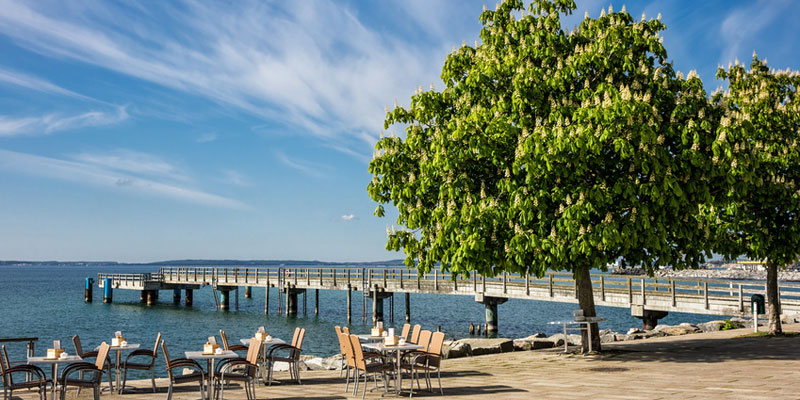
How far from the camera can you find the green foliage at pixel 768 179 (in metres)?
18.0

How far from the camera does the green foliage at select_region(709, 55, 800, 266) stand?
17953 mm

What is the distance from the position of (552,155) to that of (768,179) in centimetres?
817

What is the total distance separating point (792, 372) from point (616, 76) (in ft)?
23.7

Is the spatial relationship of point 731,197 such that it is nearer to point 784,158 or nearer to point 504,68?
point 784,158

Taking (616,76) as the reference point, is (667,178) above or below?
below

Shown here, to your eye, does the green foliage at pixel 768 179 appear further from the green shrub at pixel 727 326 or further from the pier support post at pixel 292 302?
the pier support post at pixel 292 302

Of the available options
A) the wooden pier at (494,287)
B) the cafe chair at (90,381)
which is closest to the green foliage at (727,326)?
the wooden pier at (494,287)

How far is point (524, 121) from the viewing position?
14953 millimetres

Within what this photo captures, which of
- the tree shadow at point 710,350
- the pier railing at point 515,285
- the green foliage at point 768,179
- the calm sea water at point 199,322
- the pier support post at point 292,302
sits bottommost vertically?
the calm sea water at point 199,322

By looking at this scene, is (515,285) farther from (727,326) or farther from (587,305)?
(587,305)

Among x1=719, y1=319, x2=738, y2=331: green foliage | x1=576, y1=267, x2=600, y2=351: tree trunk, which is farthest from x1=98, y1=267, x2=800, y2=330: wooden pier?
x1=576, y1=267, x2=600, y2=351: tree trunk

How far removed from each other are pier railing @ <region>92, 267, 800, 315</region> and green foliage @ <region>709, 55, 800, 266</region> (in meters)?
4.94

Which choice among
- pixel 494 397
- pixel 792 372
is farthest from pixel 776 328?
pixel 494 397

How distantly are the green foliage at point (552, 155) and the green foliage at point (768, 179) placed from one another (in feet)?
8.49
